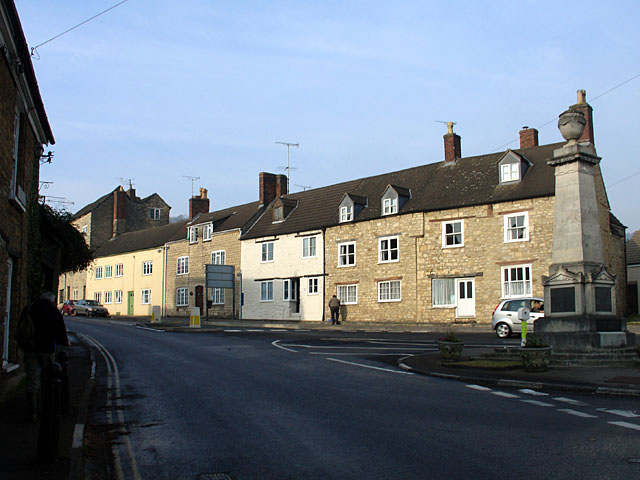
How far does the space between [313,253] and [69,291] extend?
46233 mm

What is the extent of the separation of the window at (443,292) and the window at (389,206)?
541 centimetres

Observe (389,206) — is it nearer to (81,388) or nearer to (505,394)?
(505,394)

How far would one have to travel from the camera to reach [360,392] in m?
11.1

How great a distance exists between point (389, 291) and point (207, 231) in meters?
21.1

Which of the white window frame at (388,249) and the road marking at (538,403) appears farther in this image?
the white window frame at (388,249)

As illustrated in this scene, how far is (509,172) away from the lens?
1323 inches

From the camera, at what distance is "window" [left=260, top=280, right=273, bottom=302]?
148ft

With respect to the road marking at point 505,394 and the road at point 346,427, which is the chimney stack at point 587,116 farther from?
the road marking at point 505,394

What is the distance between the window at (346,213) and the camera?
132 feet

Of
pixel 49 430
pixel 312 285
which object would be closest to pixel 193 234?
pixel 312 285

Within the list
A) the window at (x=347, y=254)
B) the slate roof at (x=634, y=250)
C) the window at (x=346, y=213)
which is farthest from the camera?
the slate roof at (x=634, y=250)

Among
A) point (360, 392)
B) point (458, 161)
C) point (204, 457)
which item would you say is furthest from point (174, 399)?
point (458, 161)

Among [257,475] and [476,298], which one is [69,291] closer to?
[476,298]

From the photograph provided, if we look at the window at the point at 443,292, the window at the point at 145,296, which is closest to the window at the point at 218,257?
the window at the point at 145,296
